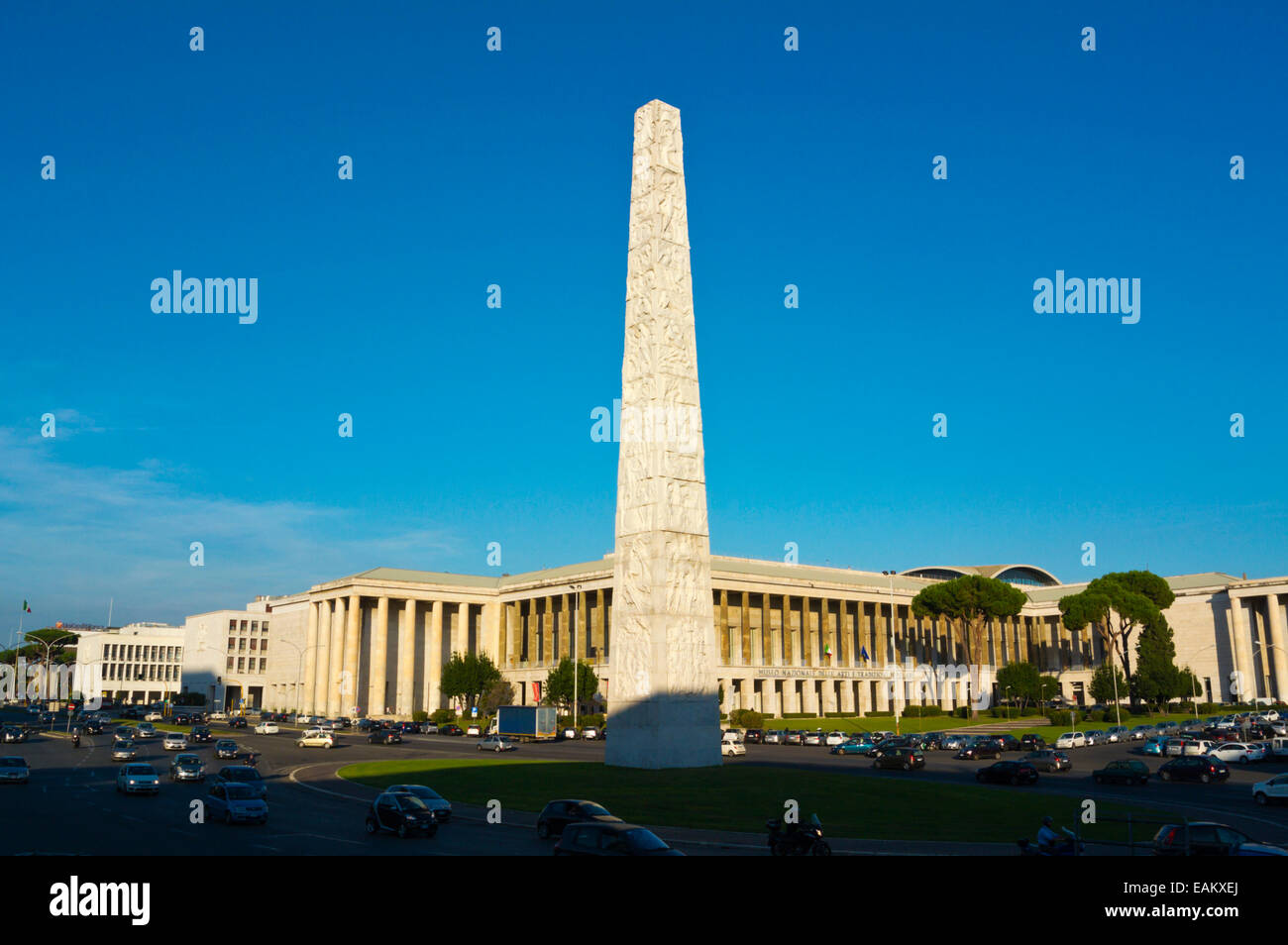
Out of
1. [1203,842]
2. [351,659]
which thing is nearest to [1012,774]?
[1203,842]

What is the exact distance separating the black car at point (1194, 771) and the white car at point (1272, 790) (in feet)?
34.5

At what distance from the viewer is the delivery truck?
88250mm

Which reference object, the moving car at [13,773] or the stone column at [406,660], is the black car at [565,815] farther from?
the stone column at [406,660]

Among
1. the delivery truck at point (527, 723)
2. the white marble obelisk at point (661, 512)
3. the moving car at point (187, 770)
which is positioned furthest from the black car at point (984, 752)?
the moving car at point (187, 770)

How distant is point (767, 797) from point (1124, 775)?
2118 cm

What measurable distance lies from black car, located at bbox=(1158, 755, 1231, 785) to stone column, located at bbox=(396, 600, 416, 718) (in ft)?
331

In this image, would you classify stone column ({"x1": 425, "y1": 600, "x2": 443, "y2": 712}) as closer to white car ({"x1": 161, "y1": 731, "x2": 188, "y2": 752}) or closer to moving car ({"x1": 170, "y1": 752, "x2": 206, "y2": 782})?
white car ({"x1": 161, "y1": 731, "x2": 188, "y2": 752})

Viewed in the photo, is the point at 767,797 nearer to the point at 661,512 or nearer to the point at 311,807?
the point at 661,512

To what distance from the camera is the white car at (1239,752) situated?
60250 millimetres

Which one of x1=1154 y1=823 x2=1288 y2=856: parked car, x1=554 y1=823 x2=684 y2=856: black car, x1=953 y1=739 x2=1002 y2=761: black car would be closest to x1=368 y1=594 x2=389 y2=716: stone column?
x1=953 y1=739 x2=1002 y2=761: black car
